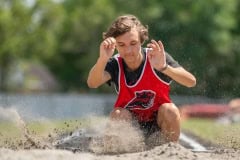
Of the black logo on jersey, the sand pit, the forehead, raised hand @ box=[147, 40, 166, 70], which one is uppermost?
the forehead

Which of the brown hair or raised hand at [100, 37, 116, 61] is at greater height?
the brown hair

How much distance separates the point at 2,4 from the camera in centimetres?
4831

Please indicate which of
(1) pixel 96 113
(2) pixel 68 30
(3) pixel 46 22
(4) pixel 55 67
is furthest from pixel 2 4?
(1) pixel 96 113

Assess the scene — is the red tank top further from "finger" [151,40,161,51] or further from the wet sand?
the wet sand

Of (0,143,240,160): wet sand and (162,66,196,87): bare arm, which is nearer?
(0,143,240,160): wet sand

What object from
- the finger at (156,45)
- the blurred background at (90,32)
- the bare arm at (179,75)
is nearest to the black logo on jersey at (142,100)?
the bare arm at (179,75)

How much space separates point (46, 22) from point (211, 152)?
137 ft

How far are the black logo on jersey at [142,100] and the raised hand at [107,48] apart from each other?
523 mm

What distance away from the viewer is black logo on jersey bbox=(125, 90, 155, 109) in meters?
7.15

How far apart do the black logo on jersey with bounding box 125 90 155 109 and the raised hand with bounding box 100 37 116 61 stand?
0.52m

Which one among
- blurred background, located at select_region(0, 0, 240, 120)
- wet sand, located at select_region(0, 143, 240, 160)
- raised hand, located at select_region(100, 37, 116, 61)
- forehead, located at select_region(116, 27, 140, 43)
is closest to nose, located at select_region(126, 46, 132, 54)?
forehead, located at select_region(116, 27, 140, 43)

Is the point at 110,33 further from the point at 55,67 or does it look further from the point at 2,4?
the point at 55,67

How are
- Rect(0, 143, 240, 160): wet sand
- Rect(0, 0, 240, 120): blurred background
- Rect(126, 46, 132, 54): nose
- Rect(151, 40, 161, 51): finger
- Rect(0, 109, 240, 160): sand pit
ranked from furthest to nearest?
Rect(0, 0, 240, 120): blurred background < Rect(126, 46, 132, 54): nose < Rect(151, 40, 161, 51): finger < Rect(0, 109, 240, 160): sand pit < Rect(0, 143, 240, 160): wet sand

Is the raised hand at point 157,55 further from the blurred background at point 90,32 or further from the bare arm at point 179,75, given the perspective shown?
the blurred background at point 90,32
